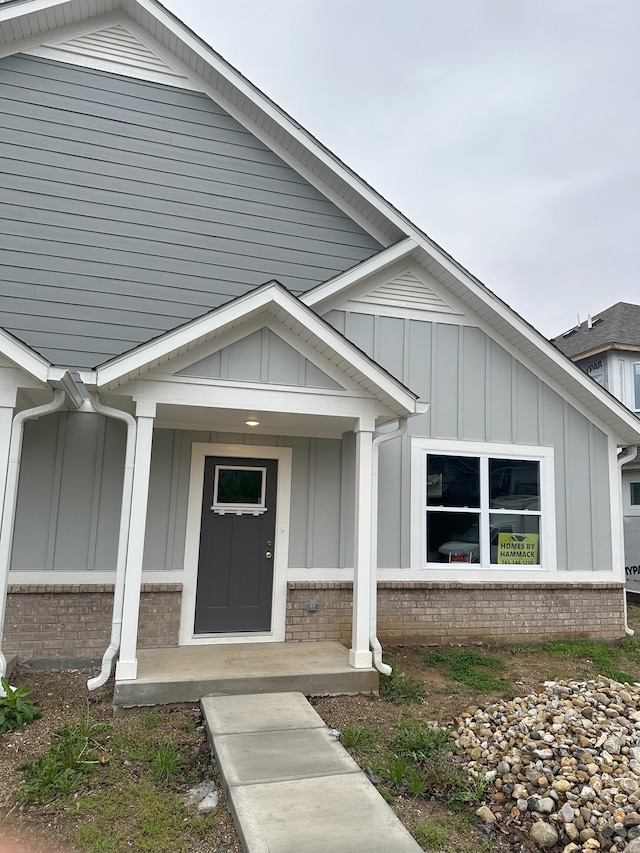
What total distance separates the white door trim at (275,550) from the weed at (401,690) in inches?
58.5

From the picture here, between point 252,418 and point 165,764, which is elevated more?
point 252,418

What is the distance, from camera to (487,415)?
7.73 m

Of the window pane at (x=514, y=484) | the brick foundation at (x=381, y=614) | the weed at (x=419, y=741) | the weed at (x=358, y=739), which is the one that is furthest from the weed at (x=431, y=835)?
the window pane at (x=514, y=484)

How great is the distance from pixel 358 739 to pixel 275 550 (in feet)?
8.90

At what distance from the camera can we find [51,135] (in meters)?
6.92

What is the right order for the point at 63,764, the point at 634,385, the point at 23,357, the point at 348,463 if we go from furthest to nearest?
1. the point at 634,385
2. the point at 348,463
3. the point at 23,357
4. the point at 63,764

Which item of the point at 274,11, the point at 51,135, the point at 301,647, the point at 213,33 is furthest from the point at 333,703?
the point at 213,33

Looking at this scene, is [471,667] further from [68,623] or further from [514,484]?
[68,623]

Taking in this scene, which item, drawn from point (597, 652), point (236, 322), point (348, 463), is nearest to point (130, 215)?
point (236, 322)

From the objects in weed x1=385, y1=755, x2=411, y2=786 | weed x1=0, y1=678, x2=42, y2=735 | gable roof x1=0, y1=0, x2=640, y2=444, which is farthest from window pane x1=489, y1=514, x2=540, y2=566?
weed x1=0, y1=678, x2=42, y2=735

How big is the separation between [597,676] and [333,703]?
10.1ft

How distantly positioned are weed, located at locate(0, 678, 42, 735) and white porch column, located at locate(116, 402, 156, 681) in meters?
0.69

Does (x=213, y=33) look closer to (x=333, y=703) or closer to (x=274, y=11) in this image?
(x=274, y=11)

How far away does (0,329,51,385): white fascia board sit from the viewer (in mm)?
4910
